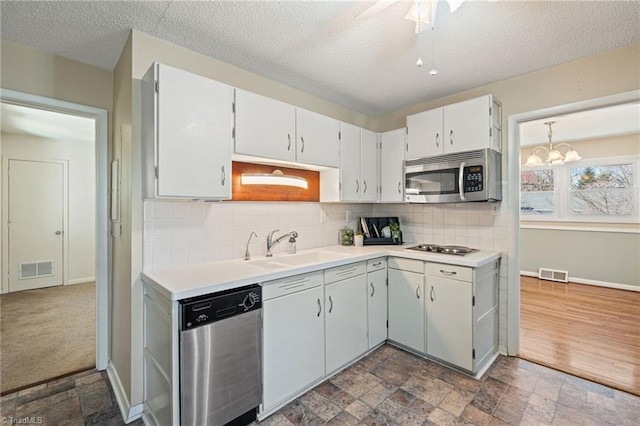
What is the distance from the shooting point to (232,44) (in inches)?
85.0

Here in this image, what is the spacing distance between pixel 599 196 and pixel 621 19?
4.18 metres

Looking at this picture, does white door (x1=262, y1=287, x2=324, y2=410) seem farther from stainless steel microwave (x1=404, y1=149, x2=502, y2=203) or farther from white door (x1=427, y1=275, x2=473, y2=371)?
stainless steel microwave (x1=404, y1=149, x2=502, y2=203)

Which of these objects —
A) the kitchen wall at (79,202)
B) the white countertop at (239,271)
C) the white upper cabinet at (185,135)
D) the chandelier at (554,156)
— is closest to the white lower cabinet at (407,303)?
the white countertop at (239,271)

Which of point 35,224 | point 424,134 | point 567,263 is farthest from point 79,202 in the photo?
point 567,263

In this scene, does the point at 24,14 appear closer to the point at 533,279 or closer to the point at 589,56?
the point at 589,56

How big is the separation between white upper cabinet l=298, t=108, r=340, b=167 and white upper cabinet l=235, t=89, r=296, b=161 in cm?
8

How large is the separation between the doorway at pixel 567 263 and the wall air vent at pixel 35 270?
666 centimetres

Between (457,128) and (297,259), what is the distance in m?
1.92

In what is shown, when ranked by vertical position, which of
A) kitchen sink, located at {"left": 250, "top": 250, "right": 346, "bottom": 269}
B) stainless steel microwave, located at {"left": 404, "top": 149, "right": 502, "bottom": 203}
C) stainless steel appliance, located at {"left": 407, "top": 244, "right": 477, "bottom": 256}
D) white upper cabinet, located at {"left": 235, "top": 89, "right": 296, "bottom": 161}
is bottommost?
kitchen sink, located at {"left": 250, "top": 250, "right": 346, "bottom": 269}

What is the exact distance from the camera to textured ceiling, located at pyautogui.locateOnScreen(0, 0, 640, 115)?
175 cm

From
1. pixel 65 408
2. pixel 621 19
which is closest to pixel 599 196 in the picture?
pixel 621 19

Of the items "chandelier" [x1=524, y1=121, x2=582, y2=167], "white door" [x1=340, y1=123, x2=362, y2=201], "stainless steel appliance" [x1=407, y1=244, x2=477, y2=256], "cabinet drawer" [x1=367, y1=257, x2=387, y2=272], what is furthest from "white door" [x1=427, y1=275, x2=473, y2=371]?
"chandelier" [x1=524, y1=121, x2=582, y2=167]

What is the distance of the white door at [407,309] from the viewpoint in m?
2.65

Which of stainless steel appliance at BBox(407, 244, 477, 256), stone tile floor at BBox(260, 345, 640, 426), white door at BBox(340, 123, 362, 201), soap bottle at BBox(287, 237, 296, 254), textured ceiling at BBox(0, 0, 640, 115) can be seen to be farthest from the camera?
white door at BBox(340, 123, 362, 201)
